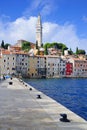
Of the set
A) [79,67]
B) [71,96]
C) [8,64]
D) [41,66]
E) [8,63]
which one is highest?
[8,63]

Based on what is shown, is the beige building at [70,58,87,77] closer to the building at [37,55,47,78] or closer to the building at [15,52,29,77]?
the building at [37,55,47,78]

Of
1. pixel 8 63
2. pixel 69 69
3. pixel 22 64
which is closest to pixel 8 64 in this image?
pixel 8 63

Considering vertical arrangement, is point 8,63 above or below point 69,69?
above

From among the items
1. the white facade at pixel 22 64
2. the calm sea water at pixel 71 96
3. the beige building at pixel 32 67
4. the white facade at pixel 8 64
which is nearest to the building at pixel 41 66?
the beige building at pixel 32 67

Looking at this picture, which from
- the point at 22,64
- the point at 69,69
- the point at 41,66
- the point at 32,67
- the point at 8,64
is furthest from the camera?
the point at 69,69

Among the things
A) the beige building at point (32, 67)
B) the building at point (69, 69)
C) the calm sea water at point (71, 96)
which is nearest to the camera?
the calm sea water at point (71, 96)

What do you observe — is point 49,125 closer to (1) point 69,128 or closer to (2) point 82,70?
(1) point 69,128

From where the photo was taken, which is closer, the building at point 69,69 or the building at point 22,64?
the building at point 22,64

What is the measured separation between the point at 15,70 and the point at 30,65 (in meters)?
11.8

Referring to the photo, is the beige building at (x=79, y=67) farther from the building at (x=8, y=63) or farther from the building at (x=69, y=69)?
the building at (x=8, y=63)

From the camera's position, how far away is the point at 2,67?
154125 mm

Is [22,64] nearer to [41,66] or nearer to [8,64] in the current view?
[8,64]

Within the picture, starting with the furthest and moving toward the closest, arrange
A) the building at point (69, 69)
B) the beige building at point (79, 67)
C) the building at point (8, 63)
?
the beige building at point (79, 67), the building at point (69, 69), the building at point (8, 63)

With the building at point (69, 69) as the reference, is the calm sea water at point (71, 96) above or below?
below
